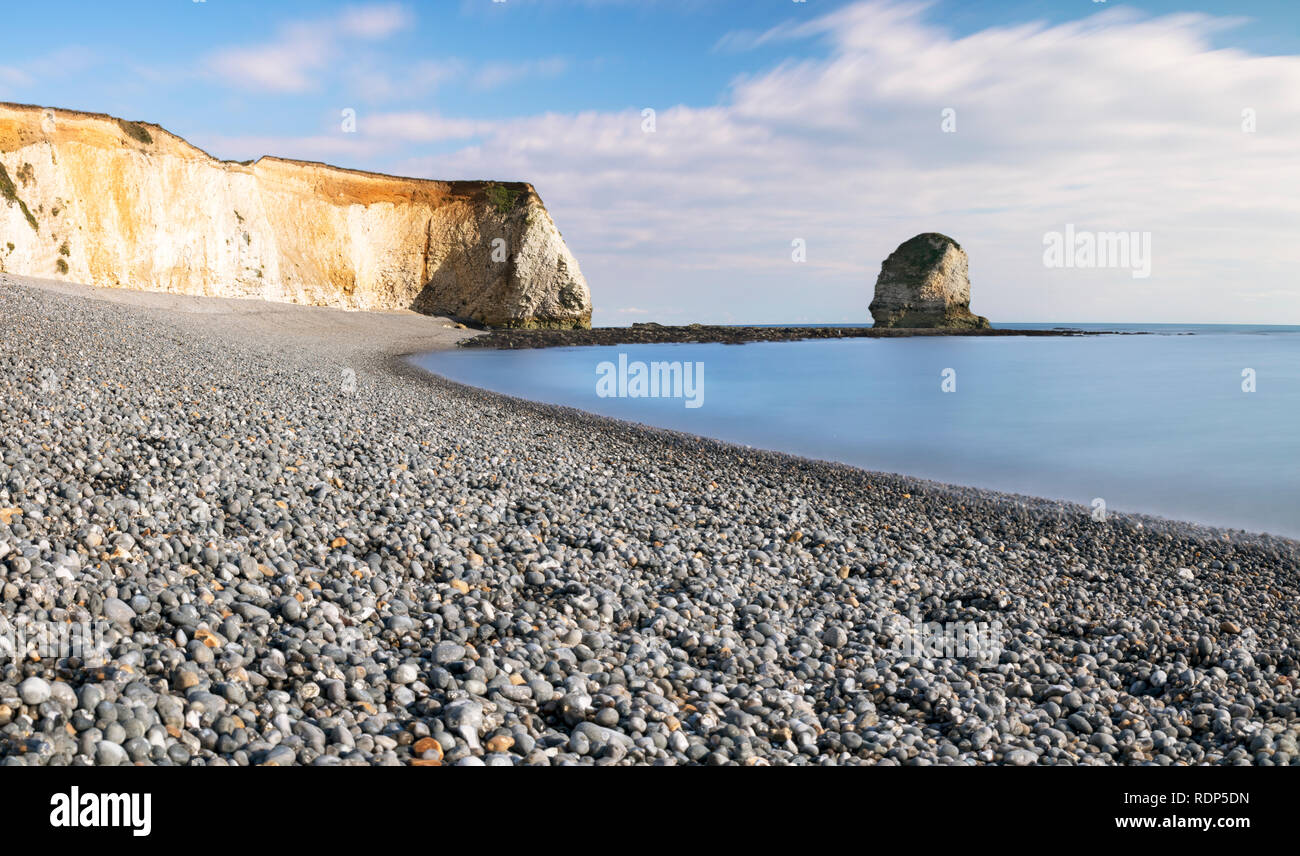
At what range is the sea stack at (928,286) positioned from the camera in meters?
112

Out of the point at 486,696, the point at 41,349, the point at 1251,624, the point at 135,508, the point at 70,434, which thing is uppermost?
the point at 41,349

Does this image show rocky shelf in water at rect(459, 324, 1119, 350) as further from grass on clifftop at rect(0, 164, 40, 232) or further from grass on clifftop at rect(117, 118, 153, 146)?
grass on clifftop at rect(0, 164, 40, 232)

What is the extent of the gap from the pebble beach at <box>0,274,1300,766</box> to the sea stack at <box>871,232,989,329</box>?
108748 mm

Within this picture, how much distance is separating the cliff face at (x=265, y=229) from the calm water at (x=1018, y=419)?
1942cm

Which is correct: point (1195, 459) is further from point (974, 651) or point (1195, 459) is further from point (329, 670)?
point (329, 670)

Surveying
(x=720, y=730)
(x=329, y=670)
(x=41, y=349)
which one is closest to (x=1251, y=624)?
(x=720, y=730)

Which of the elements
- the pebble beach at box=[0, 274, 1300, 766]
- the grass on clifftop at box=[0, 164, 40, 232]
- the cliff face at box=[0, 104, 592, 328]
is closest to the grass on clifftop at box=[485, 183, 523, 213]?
the cliff face at box=[0, 104, 592, 328]

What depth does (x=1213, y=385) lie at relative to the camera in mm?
38375

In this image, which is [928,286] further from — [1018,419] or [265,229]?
[1018,419]

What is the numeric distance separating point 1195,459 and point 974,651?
15698 mm
